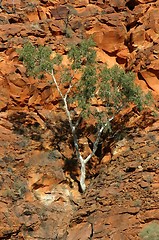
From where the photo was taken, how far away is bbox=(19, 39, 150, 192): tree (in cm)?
2091

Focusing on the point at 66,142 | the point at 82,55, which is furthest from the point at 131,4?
the point at 66,142

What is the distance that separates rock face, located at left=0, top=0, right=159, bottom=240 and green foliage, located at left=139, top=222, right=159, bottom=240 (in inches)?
9.2

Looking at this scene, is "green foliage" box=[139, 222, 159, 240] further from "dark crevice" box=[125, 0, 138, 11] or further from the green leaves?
"dark crevice" box=[125, 0, 138, 11]

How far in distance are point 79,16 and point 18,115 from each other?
883 cm

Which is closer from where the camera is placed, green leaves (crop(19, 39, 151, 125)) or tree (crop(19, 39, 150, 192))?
tree (crop(19, 39, 150, 192))

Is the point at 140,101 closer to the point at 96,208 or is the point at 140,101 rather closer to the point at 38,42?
the point at 96,208

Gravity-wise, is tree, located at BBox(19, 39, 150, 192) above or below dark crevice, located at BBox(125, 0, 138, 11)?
below

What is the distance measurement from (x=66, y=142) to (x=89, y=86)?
9.33 ft

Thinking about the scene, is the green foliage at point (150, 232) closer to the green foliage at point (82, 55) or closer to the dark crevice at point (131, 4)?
the green foliage at point (82, 55)

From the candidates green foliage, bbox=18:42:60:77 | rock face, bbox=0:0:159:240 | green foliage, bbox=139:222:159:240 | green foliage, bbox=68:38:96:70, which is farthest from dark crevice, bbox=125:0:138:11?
green foliage, bbox=139:222:159:240

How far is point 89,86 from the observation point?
70.1 ft

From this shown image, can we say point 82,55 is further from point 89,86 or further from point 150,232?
point 150,232

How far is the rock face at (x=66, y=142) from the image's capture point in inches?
650

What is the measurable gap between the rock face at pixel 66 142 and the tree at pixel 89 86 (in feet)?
2.76
